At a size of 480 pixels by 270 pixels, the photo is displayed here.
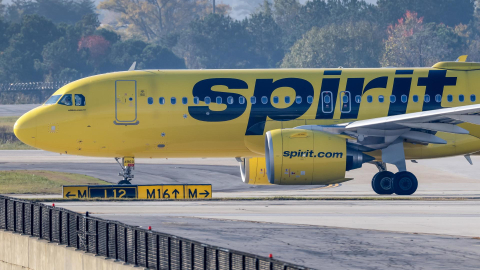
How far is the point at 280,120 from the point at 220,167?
16492 millimetres

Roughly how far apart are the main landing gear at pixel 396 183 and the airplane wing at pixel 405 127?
4.18ft

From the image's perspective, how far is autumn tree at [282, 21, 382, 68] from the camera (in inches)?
4916

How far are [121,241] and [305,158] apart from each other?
37.8ft

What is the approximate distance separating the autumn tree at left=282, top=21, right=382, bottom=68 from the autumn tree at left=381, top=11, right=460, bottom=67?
97.0 inches

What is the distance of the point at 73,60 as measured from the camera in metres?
130

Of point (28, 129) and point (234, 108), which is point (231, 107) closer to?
point (234, 108)

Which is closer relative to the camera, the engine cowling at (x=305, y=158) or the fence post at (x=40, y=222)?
the fence post at (x=40, y=222)

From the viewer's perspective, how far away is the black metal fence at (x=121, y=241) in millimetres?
14195

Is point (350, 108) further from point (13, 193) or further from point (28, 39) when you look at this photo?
point (28, 39)

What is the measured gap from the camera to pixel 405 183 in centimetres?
2902

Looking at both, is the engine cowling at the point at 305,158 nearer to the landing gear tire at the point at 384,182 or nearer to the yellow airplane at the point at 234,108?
the yellow airplane at the point at 234,108

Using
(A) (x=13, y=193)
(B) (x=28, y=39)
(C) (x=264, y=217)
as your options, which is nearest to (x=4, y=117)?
(B) (x=28, y=39)

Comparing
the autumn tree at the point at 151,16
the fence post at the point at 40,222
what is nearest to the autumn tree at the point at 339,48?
the autumn tree at the point at 151,16

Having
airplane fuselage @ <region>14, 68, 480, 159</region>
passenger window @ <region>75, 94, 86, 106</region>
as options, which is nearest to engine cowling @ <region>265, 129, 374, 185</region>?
airplane fuselage @ <region>14, 68, 480, 159</region>
